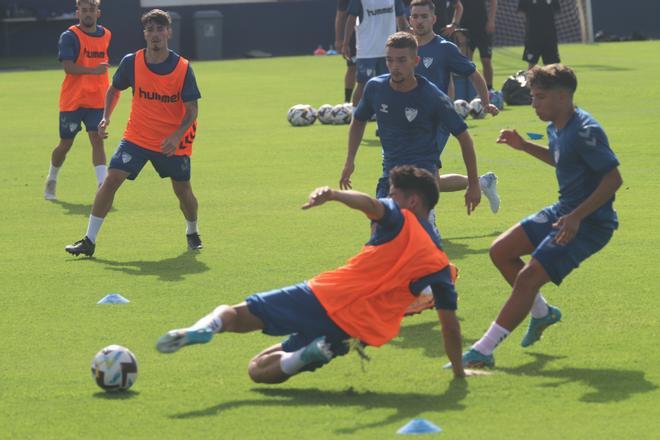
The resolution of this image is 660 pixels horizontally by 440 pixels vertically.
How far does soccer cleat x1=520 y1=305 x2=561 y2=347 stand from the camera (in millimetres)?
8492

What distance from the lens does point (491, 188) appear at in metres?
13.2

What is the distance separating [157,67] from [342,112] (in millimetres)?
10164

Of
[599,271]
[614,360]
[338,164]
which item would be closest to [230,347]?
[614,360]

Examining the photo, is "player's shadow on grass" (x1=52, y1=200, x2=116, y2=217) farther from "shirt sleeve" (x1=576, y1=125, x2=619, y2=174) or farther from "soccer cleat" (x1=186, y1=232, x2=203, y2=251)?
"shirt sleeve" (x1=576, y1=125, x2=619, y2=174)

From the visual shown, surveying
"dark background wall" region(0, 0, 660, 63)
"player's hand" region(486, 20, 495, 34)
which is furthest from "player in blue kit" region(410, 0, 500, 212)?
"dark background wall" region(0, 0, 660, 63)

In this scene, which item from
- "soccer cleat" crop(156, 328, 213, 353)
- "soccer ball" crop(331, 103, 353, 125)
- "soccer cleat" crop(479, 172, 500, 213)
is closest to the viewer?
"soccer cleat" crop(156, 328, 213, 353)

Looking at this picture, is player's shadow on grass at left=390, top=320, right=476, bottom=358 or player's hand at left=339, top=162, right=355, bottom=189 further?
player's hand at left=339, top=162, right=355, bottom=189

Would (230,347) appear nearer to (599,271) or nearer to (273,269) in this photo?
(273,269)

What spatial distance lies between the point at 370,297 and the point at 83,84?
8970mm

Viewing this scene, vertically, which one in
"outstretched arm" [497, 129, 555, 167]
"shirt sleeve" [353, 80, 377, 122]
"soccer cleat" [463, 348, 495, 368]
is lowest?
"soccer cleat" [463, 348, 495, 368]

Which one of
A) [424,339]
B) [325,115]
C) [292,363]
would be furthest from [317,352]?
[325,115]

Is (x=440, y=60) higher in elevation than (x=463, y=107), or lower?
higher

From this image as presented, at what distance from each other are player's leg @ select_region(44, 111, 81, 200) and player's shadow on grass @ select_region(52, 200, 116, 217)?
29 centimetres

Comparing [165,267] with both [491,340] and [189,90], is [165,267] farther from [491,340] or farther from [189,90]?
[491,340]
